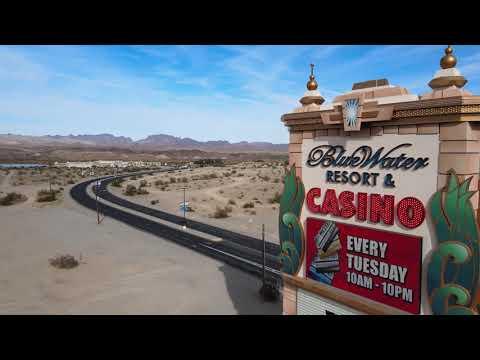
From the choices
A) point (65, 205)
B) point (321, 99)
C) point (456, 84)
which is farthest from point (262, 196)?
point (456, 84)

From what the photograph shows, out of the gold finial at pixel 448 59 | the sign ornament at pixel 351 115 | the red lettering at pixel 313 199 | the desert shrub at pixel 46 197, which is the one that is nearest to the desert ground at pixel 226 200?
the desert shrub at pixel 46 197

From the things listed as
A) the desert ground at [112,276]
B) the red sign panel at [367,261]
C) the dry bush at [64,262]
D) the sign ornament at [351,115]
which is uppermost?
the sign ornament at [351,115]

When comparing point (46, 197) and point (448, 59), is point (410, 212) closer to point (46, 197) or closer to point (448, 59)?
point (448, 59)

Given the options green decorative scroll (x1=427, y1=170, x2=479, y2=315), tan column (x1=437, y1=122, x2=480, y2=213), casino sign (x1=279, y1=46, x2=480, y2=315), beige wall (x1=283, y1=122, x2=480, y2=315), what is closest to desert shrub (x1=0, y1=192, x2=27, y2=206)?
casino sign (x1=279, y1=46, x2=480, y2=315)

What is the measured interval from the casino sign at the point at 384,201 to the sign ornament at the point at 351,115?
0.04m

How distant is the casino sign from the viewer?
1000cm

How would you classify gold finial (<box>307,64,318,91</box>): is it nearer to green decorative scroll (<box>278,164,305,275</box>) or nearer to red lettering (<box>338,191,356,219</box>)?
green decorative scroll (<box>278,164,305,275</box>)

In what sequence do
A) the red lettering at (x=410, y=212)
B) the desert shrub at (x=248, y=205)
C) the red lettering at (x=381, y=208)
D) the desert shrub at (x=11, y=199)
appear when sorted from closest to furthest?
the red lettering at (x=410, y=212) → the red lettering at (x=381, y=208) → the desert shrub at (x=248, y=205) → the desert shrub at (x=11, y=199)

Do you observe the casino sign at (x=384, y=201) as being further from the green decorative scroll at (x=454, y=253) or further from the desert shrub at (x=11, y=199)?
the desert shrub at (x=11, y=199)

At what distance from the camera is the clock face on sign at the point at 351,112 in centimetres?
1219

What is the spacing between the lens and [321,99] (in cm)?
1464

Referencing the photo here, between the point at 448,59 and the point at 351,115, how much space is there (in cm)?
343

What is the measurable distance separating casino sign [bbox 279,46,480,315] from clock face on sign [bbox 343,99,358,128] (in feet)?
0.12
